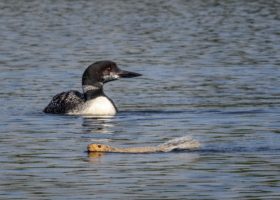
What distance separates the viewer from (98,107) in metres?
23.8

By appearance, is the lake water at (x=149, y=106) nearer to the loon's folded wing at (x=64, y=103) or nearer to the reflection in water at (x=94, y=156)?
the reflection in water at (x=94, y=156)

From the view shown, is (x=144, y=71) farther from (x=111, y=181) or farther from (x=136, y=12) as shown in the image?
(x=136, y=12)

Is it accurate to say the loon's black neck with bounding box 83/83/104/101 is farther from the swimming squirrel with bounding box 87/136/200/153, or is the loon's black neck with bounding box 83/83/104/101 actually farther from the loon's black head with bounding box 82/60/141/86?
the swimming squirrel with bounding box 87/136/200/153

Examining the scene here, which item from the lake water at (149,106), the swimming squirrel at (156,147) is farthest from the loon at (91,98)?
the swimming squirrel at (156,147)

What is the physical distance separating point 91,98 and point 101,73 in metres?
0.68

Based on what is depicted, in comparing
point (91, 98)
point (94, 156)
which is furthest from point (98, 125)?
point (94, 156)

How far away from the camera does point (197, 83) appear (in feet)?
89.3

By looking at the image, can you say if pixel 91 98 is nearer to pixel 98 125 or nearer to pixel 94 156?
pixel 98 125

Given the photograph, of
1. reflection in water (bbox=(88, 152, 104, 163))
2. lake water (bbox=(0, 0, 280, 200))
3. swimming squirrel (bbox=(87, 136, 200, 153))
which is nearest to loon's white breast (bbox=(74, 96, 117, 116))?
lake water (bbox=(0, 0, 280, 200))

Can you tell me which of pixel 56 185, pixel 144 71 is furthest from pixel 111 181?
pixel 144 71

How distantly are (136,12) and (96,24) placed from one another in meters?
5.36

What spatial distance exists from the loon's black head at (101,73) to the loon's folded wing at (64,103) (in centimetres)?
33

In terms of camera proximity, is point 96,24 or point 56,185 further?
point 96,24

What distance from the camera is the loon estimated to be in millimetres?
23578
